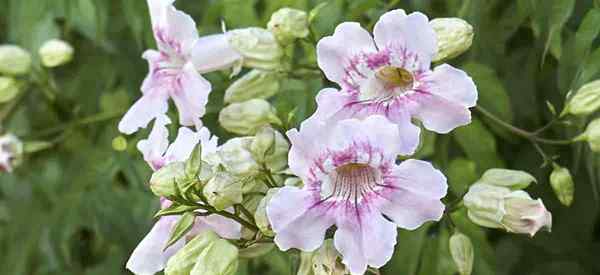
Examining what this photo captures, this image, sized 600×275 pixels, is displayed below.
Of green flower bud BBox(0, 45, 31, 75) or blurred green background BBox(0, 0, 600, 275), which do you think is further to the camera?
green flower bud BBox(0, 45, 31, 75)

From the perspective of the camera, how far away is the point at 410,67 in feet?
4.04

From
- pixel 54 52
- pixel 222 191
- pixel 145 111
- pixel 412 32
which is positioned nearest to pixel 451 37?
pixel 412 32

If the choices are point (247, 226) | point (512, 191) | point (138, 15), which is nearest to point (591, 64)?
point (512, 191)

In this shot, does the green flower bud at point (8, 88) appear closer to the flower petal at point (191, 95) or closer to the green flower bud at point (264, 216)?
the flower petal at point (191, 95)

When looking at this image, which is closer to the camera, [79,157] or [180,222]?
[180,222]

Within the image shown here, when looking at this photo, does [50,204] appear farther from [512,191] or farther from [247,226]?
[512,191]

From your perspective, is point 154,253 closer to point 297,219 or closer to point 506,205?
point 297,219

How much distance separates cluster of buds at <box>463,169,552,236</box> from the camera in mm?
1238

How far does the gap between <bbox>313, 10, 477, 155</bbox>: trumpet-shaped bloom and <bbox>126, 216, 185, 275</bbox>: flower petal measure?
27 centimetres

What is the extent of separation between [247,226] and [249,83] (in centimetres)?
23

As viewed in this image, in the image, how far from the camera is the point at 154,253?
4.32ft

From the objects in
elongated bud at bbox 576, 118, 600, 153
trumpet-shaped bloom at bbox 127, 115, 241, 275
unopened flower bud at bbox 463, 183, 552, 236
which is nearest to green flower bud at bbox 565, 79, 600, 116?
elongated bud at bbox 576, 118, 600, 153

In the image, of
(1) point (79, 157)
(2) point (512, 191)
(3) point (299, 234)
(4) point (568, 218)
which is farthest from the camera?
(1) point (79, 157)

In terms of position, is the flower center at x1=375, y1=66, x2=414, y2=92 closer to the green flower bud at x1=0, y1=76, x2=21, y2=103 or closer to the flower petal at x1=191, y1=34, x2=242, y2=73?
the flower petal at x1=191, y1=34, x2=242, y2=73
